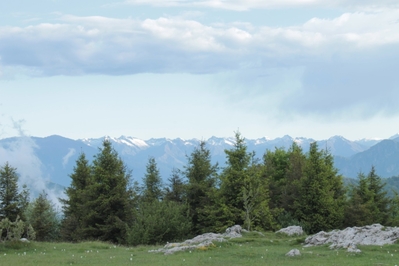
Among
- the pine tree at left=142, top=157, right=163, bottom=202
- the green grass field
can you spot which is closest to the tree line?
the pine tree at left=142, top=157, right=163, bottom=202

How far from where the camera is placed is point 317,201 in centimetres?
7094

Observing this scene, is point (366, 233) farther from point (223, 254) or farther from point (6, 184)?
point (6, 184)

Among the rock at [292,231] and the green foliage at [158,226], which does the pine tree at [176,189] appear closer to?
the green foliage at [158,226]

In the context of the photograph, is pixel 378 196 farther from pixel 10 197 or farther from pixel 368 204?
pixel 10 197

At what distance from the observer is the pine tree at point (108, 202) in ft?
233

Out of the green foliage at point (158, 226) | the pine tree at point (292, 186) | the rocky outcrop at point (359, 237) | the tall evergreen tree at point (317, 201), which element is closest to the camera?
the rocky outcrop at point (359, 237)

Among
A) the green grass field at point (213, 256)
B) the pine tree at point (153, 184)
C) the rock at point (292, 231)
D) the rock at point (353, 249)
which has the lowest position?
the green grass field at point (213, 256)

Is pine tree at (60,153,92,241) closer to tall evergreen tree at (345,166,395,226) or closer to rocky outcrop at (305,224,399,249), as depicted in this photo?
tall evergreen tree at (345,166,395,226)

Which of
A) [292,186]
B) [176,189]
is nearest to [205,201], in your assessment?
[176,189]

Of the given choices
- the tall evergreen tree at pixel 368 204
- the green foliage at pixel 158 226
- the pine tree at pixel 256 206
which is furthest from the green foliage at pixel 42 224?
the tall evergreen tree at pixel 368 204

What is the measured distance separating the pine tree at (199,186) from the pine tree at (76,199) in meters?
15.8

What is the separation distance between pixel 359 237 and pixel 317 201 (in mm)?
27944

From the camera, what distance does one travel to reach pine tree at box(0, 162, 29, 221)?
74375mm

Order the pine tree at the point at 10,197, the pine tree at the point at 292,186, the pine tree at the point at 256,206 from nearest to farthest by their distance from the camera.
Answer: the pine tree at the point at 256,206 < the pine tree at the point at 10,197 < the pine tree at the point at 292,186
